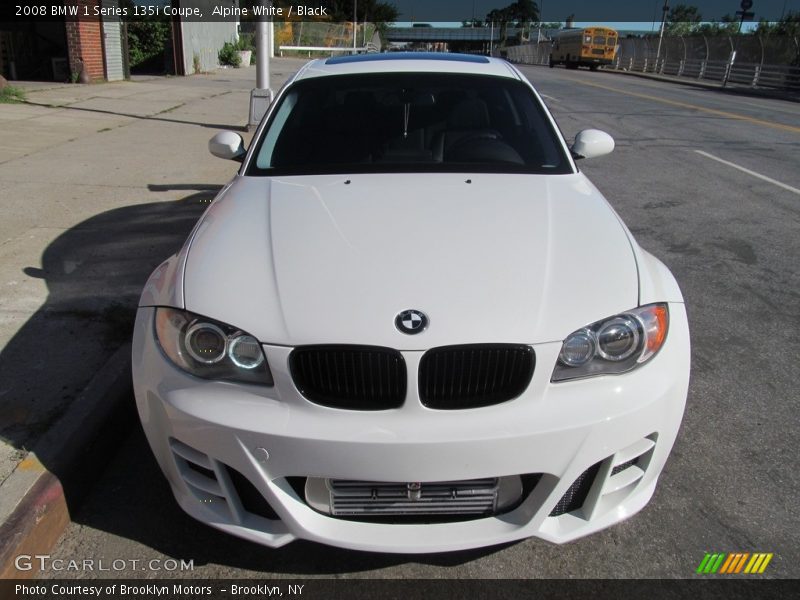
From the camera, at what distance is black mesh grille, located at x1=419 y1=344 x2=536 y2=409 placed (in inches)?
80.9

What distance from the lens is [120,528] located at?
8.33ft

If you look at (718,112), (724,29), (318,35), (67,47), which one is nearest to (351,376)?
(67,47)

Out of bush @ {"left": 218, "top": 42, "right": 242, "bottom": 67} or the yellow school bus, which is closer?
bush @ {"left": 218, "top": 42, "right": 242, "bottom": 67}

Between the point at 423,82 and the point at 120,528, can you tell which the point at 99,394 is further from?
the point at 423,82

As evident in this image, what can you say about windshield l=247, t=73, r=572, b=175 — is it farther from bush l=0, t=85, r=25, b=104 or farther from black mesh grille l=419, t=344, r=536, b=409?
bush l=0, t=85, r=25, b=104

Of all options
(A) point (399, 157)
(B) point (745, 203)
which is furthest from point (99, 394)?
(B) point (745, 203)

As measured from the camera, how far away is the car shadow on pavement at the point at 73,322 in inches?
109

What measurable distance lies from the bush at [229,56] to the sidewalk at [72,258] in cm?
1813

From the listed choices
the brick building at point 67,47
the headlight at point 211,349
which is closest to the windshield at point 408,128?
the headlight at point 211,349

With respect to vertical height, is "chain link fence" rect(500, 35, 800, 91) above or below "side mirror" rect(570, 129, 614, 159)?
above

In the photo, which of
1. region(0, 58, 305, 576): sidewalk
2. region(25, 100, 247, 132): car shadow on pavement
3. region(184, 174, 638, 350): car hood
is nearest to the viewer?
region(184, 174, 638, 350): car hood

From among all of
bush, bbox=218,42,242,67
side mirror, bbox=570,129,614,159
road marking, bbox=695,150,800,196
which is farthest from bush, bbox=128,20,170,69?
side mirror, bbox=570,129,614,159

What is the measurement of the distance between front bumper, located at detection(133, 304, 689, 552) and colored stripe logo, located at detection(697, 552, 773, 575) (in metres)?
0.41

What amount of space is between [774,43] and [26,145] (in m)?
32.5
